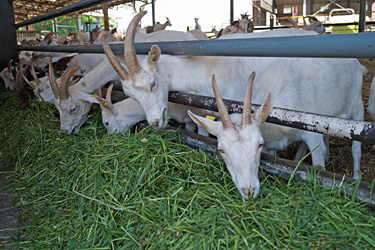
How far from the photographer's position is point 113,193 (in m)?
2.03

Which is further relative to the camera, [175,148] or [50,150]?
[50,150]

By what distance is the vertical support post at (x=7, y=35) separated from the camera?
21.3 feet

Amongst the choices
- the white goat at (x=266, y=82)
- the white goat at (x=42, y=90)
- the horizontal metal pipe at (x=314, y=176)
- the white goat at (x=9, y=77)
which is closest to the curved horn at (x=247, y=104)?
the horizontal metal pipe at (x=314, y=176)

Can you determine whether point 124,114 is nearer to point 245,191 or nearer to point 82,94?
point 82,94

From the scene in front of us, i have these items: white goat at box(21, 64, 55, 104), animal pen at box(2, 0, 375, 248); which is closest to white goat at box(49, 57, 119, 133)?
white goat at box(21, 64, 55, 104)

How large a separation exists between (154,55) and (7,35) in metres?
5.30

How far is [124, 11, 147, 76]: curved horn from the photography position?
2.54 meters

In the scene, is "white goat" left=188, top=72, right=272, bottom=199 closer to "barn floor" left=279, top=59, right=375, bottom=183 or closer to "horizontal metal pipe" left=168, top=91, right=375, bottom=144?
"horizontal metal pipe" left=168, top=91, right=375, bottom=144

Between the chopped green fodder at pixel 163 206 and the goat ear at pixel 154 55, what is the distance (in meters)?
0.55

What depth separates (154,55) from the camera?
8.69 feet

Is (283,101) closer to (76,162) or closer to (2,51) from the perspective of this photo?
(76,162)

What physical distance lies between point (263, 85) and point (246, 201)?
46.2 inches

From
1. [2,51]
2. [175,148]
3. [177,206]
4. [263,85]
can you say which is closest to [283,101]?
[263,85]

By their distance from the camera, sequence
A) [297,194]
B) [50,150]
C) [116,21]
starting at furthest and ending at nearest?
1. [116,21]
2. [50,150]
3. [297,194]
